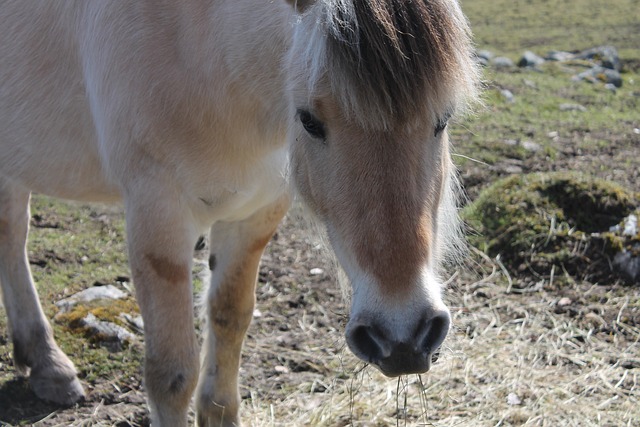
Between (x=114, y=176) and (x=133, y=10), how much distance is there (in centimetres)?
65

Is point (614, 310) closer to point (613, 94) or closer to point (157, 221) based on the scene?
point (157, 221)

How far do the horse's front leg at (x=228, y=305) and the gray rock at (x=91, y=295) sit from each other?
3.18 feet

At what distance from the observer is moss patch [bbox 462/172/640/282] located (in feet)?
16.6

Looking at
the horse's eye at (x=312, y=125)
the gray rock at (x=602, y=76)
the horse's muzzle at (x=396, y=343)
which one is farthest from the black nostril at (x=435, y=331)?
the gray rock at (x=602, y=76)

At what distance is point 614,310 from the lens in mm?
4641

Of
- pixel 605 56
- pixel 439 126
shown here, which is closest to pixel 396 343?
pixel 439 126

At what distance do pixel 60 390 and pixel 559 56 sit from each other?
10.4 m

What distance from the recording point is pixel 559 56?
1238cm

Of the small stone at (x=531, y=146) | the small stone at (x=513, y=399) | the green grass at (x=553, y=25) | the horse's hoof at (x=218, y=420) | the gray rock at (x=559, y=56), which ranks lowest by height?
the green grass at (x=553, y=25)

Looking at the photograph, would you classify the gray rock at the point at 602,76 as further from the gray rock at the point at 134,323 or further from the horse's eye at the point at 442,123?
the horse's eye at the point at 442,123

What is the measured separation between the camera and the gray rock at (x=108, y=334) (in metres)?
4.21

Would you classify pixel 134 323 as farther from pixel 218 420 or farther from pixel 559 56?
pixel 559 56

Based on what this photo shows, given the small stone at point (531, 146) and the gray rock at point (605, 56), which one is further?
the gray rock at point (605, 56)

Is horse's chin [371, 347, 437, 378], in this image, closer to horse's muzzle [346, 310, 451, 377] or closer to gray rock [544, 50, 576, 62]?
horse's muzzle [346, 310, 451, 377]
